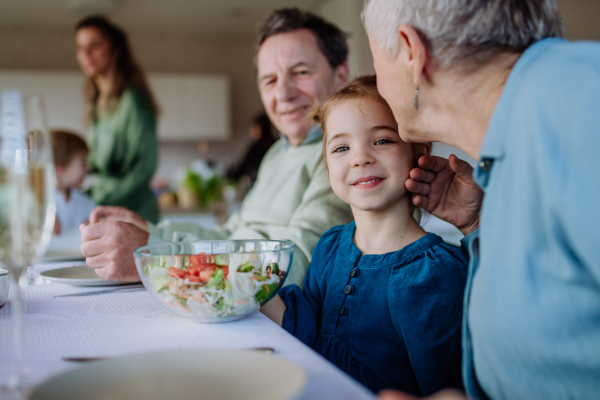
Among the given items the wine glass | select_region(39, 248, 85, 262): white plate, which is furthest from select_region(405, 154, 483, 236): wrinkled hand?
select_region(39, 248, 85, 262): white plate

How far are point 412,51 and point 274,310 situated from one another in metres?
0.55

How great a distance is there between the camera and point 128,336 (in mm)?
663

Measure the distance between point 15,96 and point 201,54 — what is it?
21.9 feet

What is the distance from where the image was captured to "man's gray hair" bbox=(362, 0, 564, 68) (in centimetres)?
68

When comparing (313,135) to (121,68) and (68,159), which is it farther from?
(68,159)

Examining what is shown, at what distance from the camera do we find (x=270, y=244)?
87cm

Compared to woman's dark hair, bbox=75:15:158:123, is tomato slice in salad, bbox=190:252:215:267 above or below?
below

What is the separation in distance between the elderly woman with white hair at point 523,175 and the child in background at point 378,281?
0.70 feet

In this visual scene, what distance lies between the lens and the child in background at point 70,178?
2.66 meters

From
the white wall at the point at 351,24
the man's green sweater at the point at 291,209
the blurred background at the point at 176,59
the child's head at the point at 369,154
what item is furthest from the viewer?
the blurred background at the point at 176,59

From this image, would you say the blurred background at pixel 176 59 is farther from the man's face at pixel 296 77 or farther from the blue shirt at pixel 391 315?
Answer: the blue shirt at pixel 391 315

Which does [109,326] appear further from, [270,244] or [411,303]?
[411,303]

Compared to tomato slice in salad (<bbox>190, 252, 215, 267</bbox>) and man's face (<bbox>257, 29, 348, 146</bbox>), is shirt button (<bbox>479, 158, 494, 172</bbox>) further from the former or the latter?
man's face (<bbox>257, 29, 348, 146</bbox>)

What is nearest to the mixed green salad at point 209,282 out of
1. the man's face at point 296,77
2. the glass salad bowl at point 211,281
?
the glass salad bowl at point 211,281
